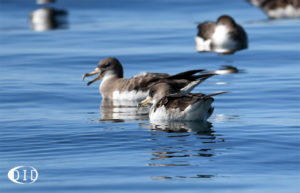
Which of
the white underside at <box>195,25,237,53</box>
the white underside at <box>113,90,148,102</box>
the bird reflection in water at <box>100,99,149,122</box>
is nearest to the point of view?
the bird reflection in water at <box>100,99,149,122</box>

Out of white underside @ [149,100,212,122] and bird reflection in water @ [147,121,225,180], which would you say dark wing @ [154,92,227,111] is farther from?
Answer: bird reflection in water @ [147,121,225,180]

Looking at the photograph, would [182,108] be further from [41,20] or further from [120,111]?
[41,20]

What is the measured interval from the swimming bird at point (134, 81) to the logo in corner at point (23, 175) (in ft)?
16.9

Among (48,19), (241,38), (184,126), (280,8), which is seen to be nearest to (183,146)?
(184,126)

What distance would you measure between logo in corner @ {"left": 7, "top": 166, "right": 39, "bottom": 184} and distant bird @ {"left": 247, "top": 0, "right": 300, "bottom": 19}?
19.3 m

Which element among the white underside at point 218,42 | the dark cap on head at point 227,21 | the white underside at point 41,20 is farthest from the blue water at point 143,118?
the dark cap on head at point 227,21

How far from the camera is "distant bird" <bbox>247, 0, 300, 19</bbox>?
2816cm

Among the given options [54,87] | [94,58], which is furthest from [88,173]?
[94,58]

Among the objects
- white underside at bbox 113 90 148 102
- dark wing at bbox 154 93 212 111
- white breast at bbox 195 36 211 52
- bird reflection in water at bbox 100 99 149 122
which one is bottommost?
bird reflection in water at bbox 100 99 149 122

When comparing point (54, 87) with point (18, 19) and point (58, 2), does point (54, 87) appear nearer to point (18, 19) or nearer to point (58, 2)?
point (18, 19)

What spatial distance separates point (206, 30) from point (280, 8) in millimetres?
6964

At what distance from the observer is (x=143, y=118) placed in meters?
13.6

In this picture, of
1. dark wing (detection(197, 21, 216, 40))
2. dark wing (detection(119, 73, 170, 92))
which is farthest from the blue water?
dark wing (detection(119, 73, 170, 92))

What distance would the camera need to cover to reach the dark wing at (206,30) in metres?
22.2
